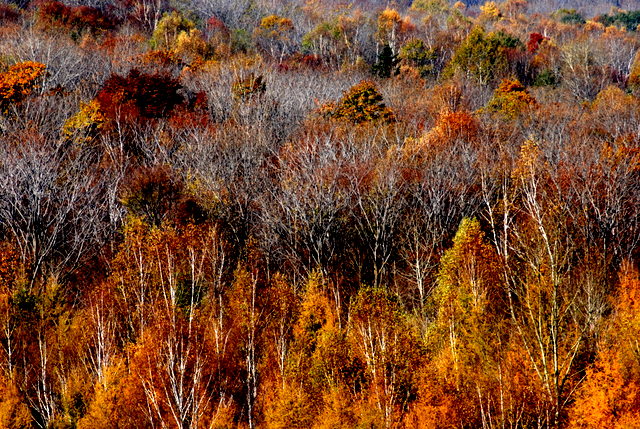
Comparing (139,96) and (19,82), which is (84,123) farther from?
(19,82)

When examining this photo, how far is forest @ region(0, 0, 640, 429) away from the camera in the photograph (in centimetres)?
2447

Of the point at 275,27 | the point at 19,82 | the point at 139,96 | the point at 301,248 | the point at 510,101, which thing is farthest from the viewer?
the point at 275,27

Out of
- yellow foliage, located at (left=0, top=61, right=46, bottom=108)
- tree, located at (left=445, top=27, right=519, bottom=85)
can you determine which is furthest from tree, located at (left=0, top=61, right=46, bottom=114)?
tree, located at (left=445, top=27, right=519, bottom=85)

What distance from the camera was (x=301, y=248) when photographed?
127 ft

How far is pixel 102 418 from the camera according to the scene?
77.5 ft

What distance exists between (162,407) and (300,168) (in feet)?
60.5

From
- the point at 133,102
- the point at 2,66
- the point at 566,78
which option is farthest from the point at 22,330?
the point at 566,78

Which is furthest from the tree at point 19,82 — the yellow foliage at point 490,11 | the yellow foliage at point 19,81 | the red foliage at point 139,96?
the yellow foliage at point 490,11

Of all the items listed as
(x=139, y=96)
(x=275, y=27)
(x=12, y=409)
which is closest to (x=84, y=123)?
(x=139, y=96)

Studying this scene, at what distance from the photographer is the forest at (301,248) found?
24.5m

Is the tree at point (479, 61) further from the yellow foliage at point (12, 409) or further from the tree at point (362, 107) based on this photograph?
the yellow foliage at point (12, 409)

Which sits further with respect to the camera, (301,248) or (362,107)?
(362,107)

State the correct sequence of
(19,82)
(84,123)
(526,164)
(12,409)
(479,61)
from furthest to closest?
(479,61), (19,82), (84,123), (526,164), (12,409)

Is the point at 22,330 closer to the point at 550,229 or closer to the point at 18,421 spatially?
the point at 18,421
